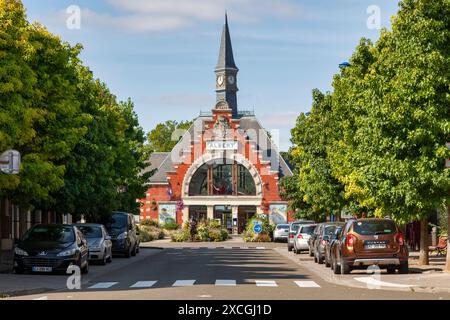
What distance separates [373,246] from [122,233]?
1975 cm

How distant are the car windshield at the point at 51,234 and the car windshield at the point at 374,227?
28.4 ft

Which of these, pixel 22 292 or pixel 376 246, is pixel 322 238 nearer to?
pixel 376 246

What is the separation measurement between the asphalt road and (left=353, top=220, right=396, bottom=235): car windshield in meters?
1.83

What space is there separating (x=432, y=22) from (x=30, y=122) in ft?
45.3

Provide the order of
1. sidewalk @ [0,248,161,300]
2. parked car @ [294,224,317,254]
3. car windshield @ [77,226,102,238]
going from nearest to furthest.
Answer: sidewalk @ [0,248,161,300] < car windshield @ [77,226,102,238] < parked car @ [294,224,317,254]

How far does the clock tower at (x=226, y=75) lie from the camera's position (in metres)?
113

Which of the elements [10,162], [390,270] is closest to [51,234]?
[10,162]

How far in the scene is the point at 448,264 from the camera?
29.8m

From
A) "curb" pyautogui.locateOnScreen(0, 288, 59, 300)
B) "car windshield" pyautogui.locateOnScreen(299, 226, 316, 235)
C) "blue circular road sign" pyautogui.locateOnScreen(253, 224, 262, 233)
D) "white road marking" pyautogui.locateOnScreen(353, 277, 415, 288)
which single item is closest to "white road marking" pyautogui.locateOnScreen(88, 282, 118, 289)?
"curb" pyautogui.locateOnScreen(0, 288, 59, 300)

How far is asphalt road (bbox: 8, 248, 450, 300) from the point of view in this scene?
2169cm

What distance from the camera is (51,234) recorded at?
31516mm

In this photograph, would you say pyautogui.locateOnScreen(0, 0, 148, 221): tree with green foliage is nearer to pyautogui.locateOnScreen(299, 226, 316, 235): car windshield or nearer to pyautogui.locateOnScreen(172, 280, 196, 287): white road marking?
pyautogui.locateOnScreen(172, 280, 196, 287): white road marking

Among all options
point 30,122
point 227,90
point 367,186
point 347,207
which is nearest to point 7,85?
point 30,122
